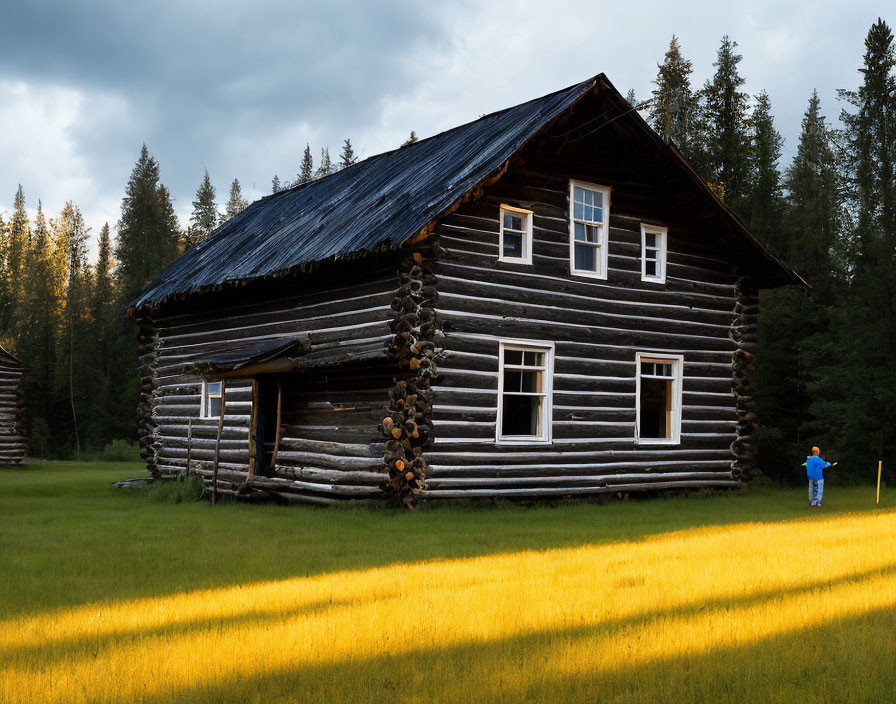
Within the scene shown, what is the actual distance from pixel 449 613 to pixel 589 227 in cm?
1360

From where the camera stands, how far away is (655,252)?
68.9ft

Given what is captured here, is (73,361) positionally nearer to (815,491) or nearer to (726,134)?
(726,134)

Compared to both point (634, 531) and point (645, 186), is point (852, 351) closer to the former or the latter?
point (645, 186)

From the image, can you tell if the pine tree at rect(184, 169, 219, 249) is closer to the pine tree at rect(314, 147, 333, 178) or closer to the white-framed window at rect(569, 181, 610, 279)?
the pine tree at rect(314, 147, 333, 178)

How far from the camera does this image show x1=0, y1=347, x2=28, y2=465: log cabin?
37.2 meters

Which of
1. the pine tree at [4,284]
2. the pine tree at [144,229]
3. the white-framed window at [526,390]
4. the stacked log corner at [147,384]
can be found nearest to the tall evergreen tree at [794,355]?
the white-framed window at [526,390]

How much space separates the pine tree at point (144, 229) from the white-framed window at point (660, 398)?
45514 mm

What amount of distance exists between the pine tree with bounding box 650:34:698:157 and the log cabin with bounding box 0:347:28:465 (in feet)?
94.9

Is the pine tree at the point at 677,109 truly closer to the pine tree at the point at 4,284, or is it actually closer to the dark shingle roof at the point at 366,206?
the dark shingle roof at the point at 366,206

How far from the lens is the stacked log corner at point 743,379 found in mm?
21969

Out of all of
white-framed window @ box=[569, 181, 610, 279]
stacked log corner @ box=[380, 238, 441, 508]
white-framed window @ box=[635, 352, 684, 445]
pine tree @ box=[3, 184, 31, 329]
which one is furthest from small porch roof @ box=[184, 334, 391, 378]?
pine tree @ box=[3, 184, 31, 329]

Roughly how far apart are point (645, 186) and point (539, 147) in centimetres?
329

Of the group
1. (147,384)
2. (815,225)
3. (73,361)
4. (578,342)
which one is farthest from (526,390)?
(73,361)

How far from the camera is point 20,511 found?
709 inches
